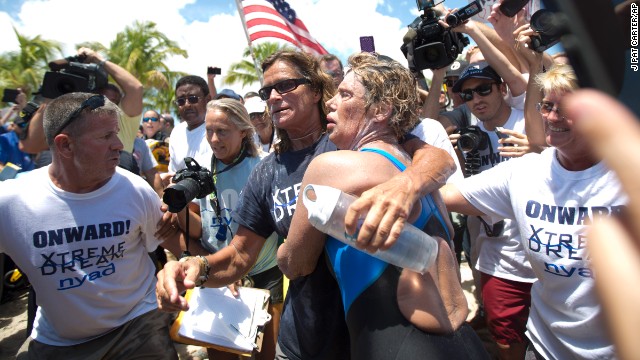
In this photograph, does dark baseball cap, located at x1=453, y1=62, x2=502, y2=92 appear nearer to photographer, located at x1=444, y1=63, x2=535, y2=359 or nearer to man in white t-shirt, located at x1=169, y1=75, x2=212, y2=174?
photographer, located at x1=444, y1=63, x2=535, y2=359

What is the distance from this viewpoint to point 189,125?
14.3ft

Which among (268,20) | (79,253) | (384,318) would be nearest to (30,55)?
(268,20)

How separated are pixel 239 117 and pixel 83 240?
4.87 feet

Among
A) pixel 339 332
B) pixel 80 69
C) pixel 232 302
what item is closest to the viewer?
pixel 339 332

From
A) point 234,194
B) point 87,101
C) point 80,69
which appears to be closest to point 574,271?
point 234,194

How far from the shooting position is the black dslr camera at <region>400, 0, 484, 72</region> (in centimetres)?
302

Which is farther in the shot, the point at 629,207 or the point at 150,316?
the point at 150,316

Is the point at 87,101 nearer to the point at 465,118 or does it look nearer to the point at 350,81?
the point at 350,81

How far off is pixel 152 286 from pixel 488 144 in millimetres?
2570

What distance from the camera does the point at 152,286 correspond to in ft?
8.28

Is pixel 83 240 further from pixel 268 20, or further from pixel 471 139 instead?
pixel 268 20

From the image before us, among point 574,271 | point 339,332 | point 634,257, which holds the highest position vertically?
point 634,257

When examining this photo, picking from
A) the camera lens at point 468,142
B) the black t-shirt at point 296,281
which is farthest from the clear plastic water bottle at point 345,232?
the camera lens at point 468,142

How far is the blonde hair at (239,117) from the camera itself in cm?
322
